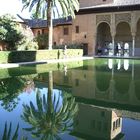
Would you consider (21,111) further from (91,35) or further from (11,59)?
(91,35)

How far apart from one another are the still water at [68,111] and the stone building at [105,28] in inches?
1087

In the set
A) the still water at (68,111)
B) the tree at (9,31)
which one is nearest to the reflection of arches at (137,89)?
the still water at (68,111)

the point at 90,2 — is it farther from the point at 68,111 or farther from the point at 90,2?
the point at 68,111

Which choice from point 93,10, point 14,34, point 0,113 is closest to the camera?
point 0,113

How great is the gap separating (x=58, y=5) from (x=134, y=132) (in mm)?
27373

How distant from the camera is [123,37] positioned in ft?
150

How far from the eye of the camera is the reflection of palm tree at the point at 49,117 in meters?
7.25

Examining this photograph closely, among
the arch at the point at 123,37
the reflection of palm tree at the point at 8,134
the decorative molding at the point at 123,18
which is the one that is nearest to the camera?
the reflection of palm tree at the point at 8,134

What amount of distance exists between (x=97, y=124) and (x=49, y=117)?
1.29 m

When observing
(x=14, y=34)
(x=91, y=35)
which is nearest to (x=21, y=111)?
(x=14, y=34)

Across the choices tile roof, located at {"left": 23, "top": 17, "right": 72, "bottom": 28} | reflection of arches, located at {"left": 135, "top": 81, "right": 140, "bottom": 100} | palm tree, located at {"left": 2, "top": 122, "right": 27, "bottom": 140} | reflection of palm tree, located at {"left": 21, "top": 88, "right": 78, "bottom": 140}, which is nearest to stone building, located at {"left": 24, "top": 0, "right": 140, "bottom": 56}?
tile roof, located at {"left": 23, "top": 17, "right": 72, "bottom": 28}

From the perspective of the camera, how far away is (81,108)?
387 inches

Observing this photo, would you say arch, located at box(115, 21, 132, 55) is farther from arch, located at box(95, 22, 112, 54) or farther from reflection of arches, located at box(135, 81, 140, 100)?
reflection of arches, located at box(135, 81, 140, 100)

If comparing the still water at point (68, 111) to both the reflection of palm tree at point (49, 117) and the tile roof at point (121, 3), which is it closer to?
the reflection of palm tree at point (49, 117)
